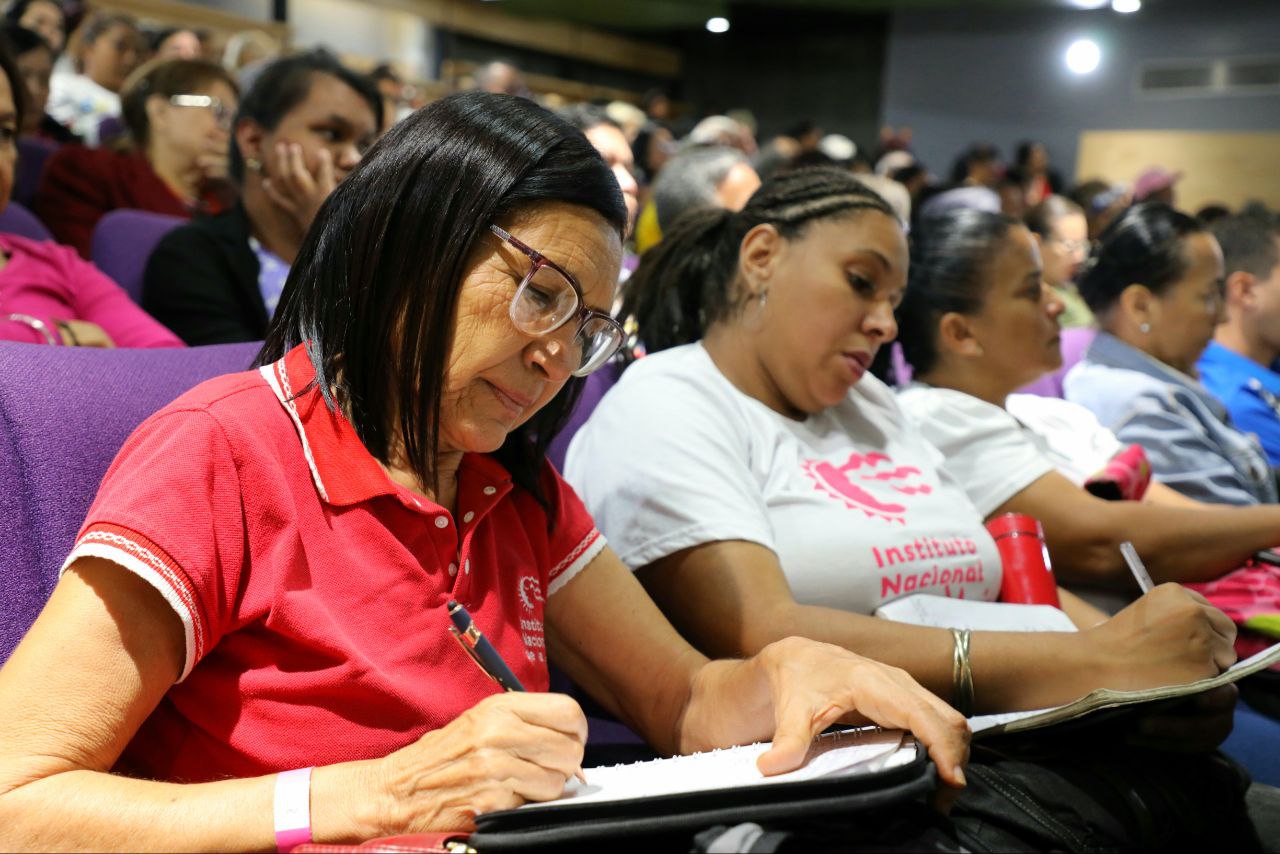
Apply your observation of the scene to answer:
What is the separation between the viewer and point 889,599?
58.9 inches

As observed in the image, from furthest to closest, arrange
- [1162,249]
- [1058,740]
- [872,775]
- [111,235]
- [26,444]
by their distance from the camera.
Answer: [1162,249] < [111,235] < [1058,740] < [26,444] < [872,775]

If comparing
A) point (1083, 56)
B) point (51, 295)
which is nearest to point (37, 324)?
point (51, 295)

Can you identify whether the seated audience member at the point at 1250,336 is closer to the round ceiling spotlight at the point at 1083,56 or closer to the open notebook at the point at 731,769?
the open notebook at the point at 731,769

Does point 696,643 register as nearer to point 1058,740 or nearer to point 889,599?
point 889,599

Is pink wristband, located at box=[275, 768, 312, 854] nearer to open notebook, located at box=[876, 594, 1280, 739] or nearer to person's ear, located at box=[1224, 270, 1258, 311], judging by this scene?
open notebook, located at box=[876, 594, 1280, 739]

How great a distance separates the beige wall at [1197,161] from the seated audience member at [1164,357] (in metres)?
4.08

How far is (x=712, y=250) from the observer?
5.92 feet

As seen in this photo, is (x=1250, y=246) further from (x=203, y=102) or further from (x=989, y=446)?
(x=203, y=102)

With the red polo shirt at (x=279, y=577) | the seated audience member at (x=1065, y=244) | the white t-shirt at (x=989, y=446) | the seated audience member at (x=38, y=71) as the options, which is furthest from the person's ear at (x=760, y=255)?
the seated audience member at (x=38, y=71)

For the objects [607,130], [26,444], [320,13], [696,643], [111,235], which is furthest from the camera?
[320,13]

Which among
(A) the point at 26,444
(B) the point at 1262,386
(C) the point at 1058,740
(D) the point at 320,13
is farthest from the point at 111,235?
(D) the point at 320,13

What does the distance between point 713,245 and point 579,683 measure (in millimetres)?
821

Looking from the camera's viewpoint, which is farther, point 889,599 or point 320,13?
point 320,13

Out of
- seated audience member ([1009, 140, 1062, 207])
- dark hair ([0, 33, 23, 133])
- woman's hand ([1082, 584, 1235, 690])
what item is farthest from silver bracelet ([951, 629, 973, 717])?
seated audience member ([1009, 140, 1062, 207])
